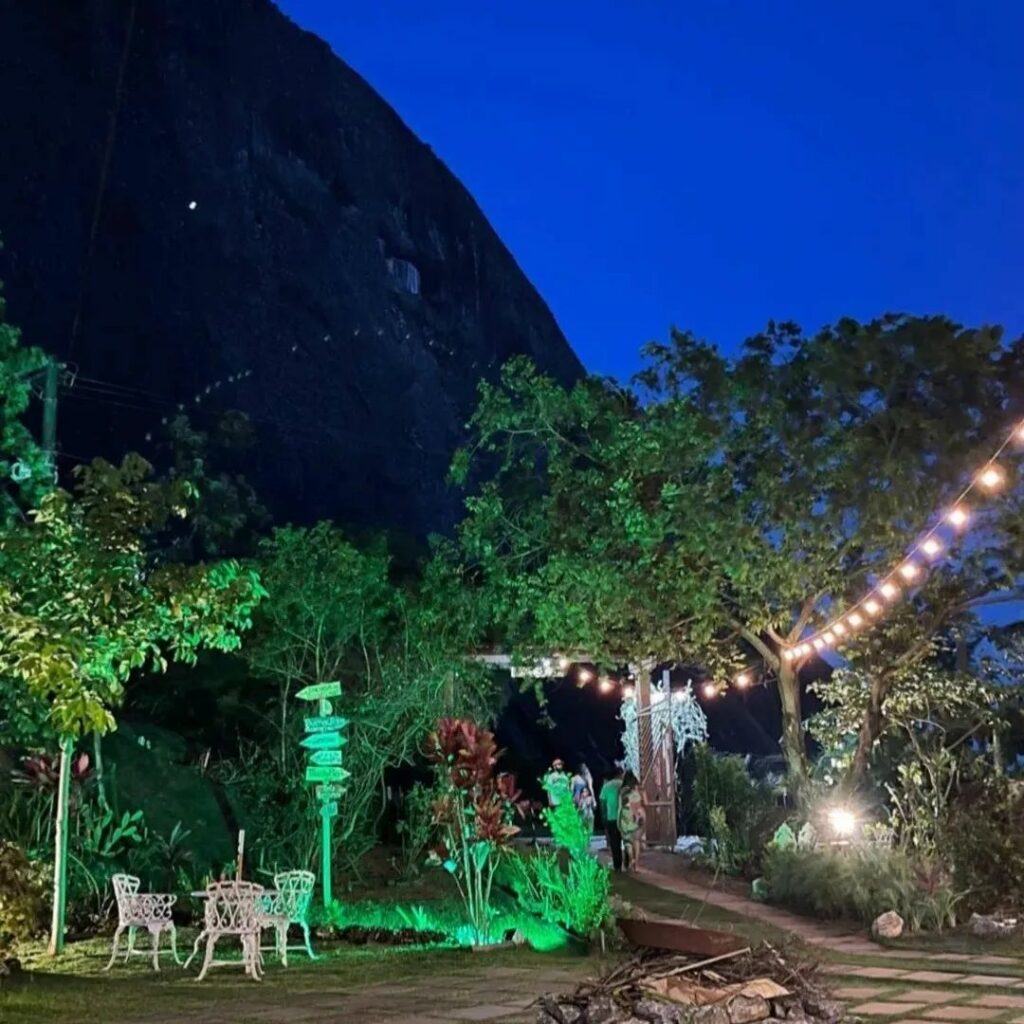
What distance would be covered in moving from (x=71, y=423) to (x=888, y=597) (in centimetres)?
2897

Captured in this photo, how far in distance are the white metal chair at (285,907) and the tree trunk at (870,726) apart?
8.40 m

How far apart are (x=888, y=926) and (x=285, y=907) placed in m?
4.60

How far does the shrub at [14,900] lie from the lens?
25.4 ft

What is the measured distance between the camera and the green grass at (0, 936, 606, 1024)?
6.58 metres

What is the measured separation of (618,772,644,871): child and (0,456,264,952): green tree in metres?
7.90

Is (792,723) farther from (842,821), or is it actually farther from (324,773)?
(324,773)

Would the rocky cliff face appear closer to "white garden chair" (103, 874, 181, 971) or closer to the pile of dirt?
"white garden chair" (103, 874, 181, 971)

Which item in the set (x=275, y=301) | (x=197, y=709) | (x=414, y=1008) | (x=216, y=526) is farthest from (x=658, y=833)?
(x=275, y=301)

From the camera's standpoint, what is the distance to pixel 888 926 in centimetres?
952

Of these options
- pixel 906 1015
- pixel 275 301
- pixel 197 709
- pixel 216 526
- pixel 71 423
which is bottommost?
pixel 906 1015

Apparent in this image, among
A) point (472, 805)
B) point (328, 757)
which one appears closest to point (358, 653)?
point (328, 757)

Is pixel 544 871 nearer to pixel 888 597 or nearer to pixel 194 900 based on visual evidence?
pixel 194 900

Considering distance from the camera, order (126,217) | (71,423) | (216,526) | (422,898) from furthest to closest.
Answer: (126,217), (71,423), (216,526), (422,898)

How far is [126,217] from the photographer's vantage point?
41906mm
